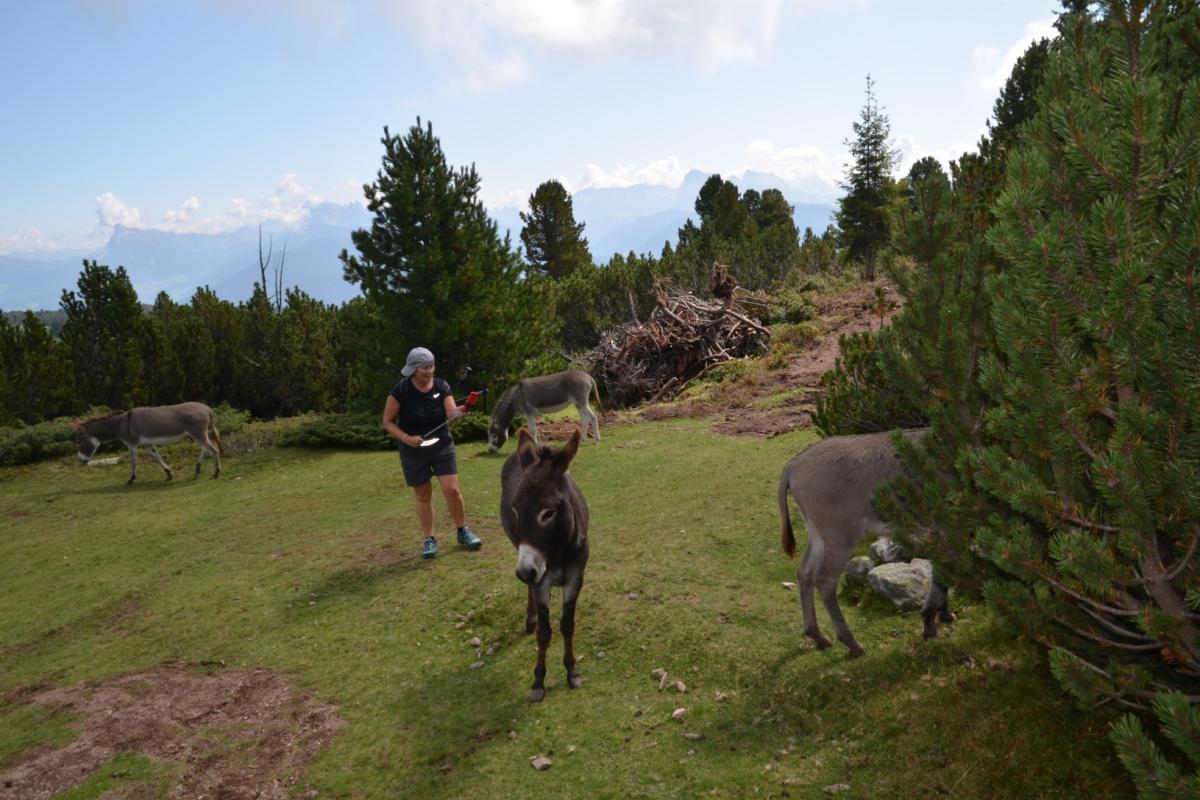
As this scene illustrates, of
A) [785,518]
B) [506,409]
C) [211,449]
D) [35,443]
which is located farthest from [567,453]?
[35,443]

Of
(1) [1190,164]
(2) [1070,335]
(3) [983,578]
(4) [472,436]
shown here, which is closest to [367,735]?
(3) [983,578]

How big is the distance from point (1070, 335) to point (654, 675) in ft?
14.2

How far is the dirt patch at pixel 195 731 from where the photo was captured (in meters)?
4.97

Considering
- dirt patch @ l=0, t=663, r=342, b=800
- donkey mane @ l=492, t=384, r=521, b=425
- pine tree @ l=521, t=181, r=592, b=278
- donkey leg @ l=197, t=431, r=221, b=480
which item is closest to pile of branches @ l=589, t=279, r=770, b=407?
donkey mane @ l=492, t=384, r=521, b=425

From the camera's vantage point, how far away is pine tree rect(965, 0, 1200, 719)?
8.16ft

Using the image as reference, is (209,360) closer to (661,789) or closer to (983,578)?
(661,789)

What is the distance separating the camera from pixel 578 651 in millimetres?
6289

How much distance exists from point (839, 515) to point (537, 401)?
37.8ft

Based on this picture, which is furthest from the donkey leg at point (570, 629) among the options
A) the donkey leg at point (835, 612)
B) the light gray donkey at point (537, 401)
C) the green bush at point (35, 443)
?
the green bush at point (35, 443)

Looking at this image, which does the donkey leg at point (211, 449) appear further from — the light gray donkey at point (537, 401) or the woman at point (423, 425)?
the woman at point (423, 425)

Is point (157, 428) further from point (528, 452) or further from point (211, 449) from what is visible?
point (528, 452)

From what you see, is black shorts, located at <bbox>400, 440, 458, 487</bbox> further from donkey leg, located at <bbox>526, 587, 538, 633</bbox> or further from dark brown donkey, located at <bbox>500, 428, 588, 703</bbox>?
dark brown donkey, located at <bbox>500, 428, 588, 703</bbox>

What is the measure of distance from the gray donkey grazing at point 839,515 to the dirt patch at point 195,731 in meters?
4.43

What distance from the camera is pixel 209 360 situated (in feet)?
73.2
